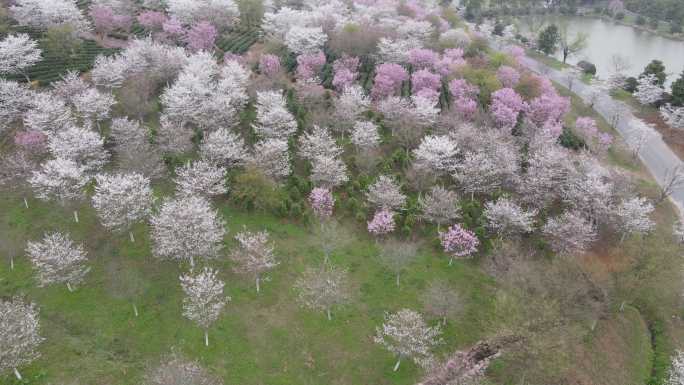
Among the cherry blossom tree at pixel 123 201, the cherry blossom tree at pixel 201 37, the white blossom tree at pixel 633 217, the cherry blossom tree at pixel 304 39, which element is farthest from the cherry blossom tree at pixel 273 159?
the white blossom tree at pixel 633 217

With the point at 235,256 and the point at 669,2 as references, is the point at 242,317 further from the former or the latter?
the point at 669,2

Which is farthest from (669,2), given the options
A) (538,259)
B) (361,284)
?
(361,284)

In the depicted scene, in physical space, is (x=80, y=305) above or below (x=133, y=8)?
below

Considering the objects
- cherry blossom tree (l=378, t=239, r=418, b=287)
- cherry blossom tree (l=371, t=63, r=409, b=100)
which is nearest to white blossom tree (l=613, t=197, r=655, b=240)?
cherry blossom tree (l=378, t=239, r=418, b=287)

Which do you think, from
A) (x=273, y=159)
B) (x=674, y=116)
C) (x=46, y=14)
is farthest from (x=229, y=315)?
(x=674, y=116)

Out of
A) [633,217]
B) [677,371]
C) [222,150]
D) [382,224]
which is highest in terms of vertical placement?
[222,150]

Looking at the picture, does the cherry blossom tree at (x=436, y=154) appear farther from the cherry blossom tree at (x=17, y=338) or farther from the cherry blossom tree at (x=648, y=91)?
the cherry blossom tree at (x=648, y=91)

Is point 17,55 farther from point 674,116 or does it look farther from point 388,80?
point 674,116
